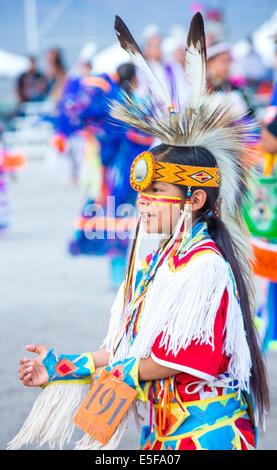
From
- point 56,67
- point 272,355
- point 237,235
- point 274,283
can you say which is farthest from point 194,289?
point 56,67

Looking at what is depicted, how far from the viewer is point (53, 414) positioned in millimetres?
1840

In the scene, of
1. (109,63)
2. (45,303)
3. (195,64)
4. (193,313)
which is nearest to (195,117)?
(195,64)

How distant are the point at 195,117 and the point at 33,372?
88 cm

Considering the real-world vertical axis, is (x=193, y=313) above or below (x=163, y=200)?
below

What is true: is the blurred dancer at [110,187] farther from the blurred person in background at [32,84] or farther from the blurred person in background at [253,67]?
the blurred person in background at [32,84]

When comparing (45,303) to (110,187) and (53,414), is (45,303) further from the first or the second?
(53,414)

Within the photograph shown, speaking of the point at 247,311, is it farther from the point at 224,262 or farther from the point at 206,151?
the point at 206,151

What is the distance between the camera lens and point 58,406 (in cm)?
183

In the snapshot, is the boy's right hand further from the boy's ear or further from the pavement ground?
the pavement ground

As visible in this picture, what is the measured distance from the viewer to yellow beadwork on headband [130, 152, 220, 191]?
181cm

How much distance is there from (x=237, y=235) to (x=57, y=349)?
6.67 feet

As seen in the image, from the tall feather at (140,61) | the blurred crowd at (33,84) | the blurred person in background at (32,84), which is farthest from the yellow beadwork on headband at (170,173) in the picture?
the blurred person in background at (32,84)

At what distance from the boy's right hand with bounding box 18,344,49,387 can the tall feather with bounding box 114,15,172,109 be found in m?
0.83

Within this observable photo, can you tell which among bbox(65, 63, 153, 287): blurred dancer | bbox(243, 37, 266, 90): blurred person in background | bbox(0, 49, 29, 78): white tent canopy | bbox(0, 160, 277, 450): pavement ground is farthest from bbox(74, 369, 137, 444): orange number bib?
bbox(0, 49, 29, 78): white tent canopy
